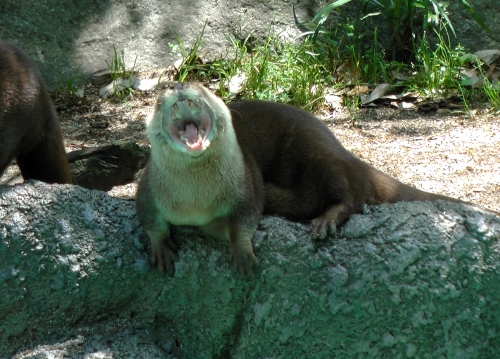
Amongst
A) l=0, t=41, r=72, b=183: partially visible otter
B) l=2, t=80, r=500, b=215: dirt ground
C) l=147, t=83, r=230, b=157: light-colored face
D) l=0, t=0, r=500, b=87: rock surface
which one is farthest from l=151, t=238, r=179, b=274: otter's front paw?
l=0, t=0, r=500, b=87: rock surface

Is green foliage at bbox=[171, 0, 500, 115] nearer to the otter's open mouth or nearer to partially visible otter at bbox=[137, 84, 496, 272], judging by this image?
partially visible otter at bbox=[137, 84, 496, 272]

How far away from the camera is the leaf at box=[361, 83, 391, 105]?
541cm

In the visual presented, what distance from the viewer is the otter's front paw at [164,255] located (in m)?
2.54

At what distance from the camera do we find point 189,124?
240 centimetres

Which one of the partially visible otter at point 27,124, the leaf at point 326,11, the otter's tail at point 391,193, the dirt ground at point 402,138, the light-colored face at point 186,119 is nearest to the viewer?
the light-colored face at point 186,119

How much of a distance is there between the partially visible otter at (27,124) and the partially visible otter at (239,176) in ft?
3.39

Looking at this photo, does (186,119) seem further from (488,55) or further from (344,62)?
(488,55)

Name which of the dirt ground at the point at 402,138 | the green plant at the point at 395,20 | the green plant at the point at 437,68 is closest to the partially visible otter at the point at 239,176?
the dirt ground at the point at 402,138

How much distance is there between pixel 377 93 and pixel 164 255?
10.7 feet

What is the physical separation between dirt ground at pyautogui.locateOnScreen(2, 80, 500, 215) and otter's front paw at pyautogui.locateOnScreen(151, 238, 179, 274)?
149 cm

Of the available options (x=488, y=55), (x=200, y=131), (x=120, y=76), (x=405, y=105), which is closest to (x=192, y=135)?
(x=200, y=131)

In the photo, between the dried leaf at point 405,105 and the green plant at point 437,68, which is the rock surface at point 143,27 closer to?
the green plant at point 437,68

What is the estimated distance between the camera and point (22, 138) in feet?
11.4

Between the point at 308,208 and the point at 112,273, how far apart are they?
78 centimetres
